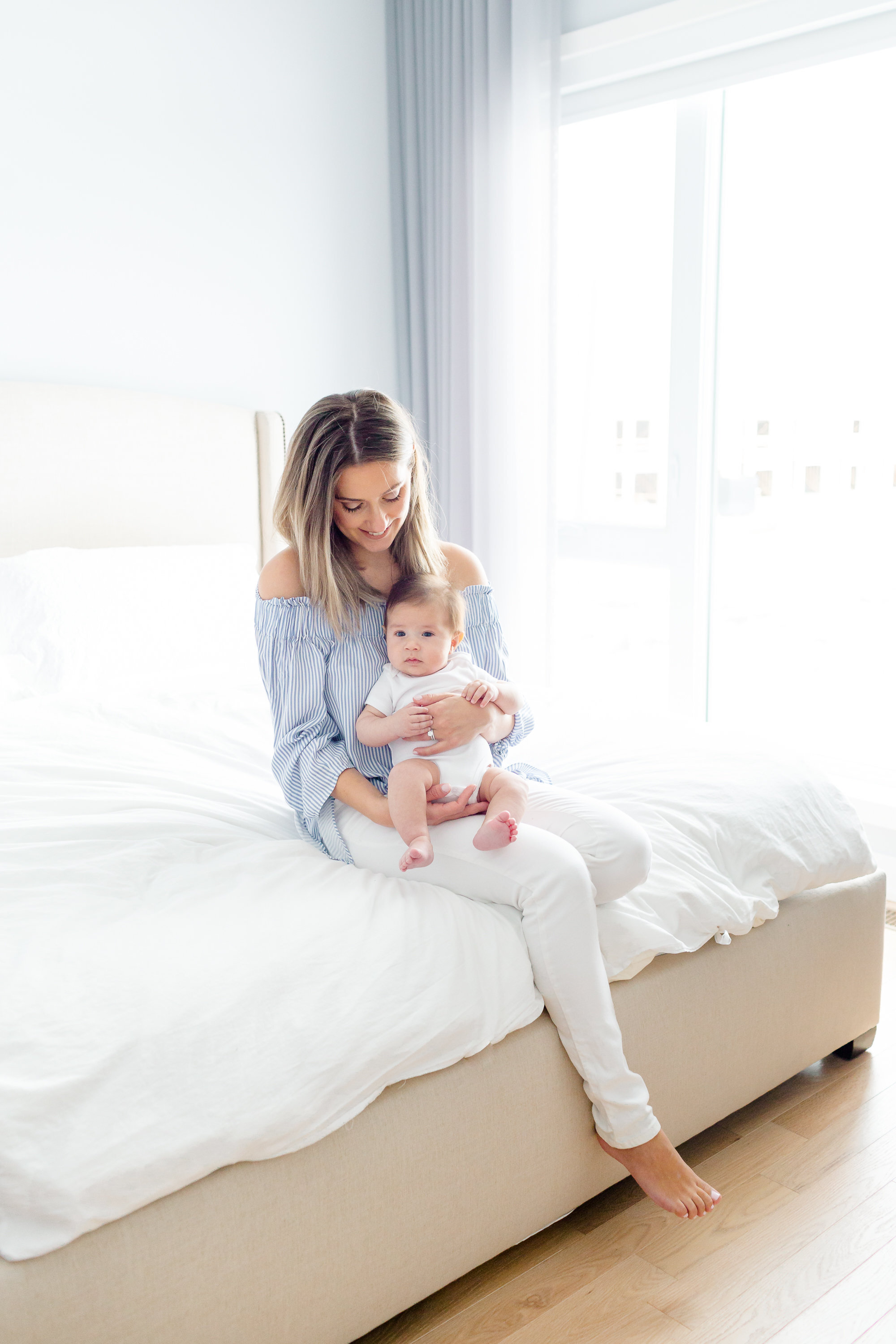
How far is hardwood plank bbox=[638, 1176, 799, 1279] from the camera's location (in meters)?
1.45

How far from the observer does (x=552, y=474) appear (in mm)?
3291

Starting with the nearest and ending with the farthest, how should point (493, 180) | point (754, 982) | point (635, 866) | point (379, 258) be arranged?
point (635, 866)
point (754, 982)
point (493, 180)
point (379, 258)

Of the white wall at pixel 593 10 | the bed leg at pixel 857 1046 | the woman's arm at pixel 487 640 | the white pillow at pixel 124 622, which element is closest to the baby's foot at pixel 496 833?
the woman's arm at pixel 487 640

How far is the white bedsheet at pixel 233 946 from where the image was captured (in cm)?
104

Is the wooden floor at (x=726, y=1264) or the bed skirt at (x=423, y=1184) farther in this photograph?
the wooden floor at (x=726, y=1264)

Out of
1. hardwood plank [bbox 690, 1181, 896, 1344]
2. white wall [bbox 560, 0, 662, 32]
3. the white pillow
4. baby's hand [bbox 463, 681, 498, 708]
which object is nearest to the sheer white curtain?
white wall [bbox 560, 0, 662, 32]

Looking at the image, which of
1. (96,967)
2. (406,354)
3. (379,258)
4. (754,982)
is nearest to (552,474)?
(406,354)

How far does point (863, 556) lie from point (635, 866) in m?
1.93

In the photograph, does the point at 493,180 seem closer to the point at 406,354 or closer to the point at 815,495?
the point at 406,354

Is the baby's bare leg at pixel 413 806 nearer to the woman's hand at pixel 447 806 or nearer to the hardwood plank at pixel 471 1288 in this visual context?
the woman's hand at pixel 447 806

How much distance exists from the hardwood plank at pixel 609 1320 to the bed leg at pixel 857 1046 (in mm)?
700

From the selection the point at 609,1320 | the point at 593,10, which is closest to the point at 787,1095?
the point at 609,1320

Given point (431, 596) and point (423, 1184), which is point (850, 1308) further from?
point (431, 596)

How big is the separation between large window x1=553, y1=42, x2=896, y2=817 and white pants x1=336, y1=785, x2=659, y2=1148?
1.66 meters
